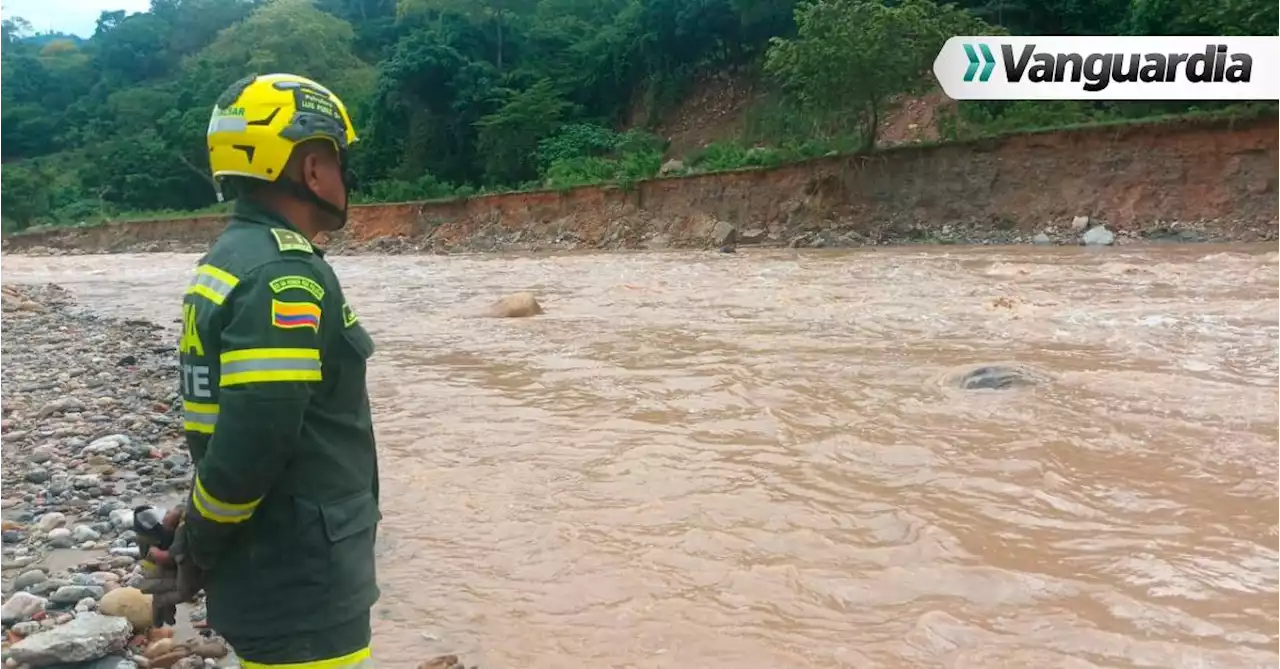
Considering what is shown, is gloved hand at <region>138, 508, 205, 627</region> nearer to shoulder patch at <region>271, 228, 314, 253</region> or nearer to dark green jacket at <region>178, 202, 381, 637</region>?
dark green jacket at <region>178, 202, 381, 637</region>

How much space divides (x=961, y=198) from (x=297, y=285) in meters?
22.8

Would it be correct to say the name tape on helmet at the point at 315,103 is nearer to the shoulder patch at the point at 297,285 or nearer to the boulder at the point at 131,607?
the shoulder patch at the point at 297,285

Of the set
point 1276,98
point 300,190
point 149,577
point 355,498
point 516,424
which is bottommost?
point 516,424

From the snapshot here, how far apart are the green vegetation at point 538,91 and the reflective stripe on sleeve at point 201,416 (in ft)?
71.5

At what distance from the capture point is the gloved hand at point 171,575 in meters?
1.96

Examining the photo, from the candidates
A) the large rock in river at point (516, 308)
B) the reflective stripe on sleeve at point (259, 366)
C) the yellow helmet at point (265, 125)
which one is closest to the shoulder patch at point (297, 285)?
the reflective stripe on sleeve at point (259, 366)

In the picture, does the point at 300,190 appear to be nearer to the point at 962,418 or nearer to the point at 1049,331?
the point at 962,418

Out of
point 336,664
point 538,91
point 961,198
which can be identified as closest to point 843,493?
point 336,664

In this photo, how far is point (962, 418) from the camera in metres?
6.30

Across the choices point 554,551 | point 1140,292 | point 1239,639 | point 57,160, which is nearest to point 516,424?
point 554,551

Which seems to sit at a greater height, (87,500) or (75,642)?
(75,642)

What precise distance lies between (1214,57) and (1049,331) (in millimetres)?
15171

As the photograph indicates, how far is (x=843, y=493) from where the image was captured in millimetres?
5059

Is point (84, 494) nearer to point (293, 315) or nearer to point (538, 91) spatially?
point (293, 315)
